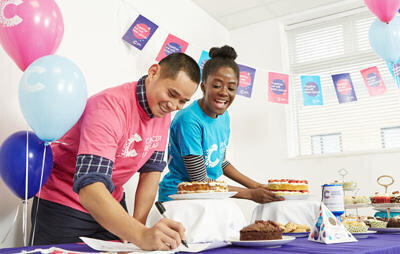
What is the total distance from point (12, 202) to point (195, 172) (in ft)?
3.44

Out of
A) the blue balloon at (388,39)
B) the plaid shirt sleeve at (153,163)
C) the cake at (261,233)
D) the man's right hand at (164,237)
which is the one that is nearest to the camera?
the man's right hand at (164,237)

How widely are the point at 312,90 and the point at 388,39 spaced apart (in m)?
1.01

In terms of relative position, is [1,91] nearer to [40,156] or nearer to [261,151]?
[40,156]

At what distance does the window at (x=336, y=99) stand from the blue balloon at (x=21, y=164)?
2.76m

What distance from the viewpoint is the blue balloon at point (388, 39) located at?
285 cm

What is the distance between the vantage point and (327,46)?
419 centimetres

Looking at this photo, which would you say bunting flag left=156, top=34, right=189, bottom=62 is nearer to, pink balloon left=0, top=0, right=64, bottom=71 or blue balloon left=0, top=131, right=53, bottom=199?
pink balloon left=0, top=0, right=64, bottom=71

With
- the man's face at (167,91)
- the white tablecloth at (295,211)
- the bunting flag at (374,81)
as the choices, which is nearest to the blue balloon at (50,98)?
the man's face at (167,91)

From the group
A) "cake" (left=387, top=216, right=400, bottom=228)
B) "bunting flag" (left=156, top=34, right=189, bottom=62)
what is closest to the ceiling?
"bunting flag" (left=156, top=34, right=189, bottom=62)

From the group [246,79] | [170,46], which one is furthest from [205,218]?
[246,79]

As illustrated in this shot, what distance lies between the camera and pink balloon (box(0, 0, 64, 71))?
4.98 feet

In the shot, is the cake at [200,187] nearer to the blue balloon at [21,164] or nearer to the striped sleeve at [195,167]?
the striped sleeve at [195,167]

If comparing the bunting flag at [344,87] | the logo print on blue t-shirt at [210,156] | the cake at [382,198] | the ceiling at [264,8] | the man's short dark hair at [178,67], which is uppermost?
the ceiling at [264,8]

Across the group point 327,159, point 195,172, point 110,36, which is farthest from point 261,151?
point 195,172
